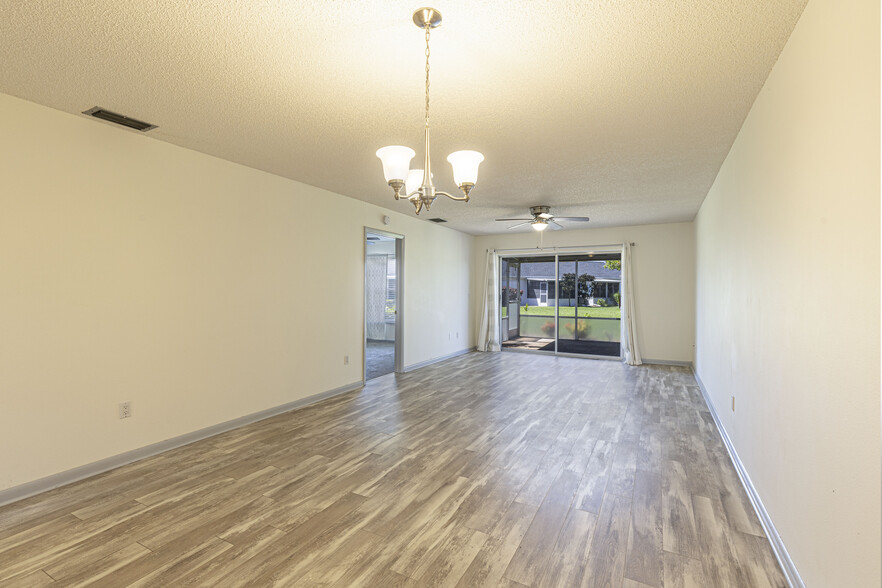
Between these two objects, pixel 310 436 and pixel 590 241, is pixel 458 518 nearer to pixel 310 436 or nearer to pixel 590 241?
pixel 310 436

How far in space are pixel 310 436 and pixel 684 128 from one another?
3832 millimetres

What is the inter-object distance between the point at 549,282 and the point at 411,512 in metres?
6.76

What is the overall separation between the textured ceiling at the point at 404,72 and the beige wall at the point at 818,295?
0.39 meters

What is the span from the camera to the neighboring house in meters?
8.16

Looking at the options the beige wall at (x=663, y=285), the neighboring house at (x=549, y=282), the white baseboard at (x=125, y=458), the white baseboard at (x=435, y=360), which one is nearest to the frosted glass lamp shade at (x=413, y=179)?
the white baseboard at (x=125, y=458)

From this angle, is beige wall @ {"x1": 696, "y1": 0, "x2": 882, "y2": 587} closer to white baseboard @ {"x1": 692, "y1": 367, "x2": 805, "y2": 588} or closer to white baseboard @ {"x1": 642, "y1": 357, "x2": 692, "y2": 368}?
white baseboard @ {"x1": 692, "y1": 367, "x2": 805, "y2": 588}

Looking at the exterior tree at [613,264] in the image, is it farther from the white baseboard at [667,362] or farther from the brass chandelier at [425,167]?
the brass chandelier at [425,167]

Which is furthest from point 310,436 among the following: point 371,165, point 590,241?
point 590,241

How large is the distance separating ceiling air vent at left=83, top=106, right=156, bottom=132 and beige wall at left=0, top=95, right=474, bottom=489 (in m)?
0.15

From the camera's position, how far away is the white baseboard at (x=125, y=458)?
2627 mm

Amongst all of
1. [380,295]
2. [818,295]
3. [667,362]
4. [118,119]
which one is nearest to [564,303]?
[667,362]

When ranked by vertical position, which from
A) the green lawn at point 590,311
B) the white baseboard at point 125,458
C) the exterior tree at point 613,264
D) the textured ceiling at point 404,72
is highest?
the textured ceiling at point 404,72

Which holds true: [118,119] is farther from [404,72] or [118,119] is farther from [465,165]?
[465,165]

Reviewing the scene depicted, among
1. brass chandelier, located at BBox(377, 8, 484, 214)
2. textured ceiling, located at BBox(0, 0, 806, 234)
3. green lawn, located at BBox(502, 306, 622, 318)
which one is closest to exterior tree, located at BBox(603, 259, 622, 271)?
green lawn, located at BBox(502, 306, 622, 318)
